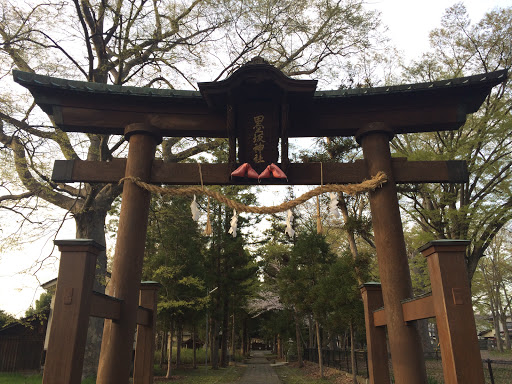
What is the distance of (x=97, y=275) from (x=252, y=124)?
831cm

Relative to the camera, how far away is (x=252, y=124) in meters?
5.35

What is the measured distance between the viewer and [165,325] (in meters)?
17.7

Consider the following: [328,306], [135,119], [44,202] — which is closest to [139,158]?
[135,119]

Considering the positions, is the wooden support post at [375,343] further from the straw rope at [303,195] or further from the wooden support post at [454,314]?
the wooden support post at [454,314]

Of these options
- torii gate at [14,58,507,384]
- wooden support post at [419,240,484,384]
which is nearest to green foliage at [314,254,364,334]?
torii gate at [14,58,507,384]

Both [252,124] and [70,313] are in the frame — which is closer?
[70,313]

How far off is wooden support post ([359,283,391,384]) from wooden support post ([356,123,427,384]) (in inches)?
34.8

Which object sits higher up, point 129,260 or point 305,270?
point 305,270

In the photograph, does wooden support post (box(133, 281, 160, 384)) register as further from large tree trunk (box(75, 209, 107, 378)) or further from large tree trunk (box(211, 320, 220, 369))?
large tree trunk (box(211, 320, 220, 369))

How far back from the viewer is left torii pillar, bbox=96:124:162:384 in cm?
446

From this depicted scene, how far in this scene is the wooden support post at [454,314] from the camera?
3338mm

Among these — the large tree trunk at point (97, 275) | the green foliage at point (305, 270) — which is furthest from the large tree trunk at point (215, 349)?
the large tree trunk at point (97, 275)

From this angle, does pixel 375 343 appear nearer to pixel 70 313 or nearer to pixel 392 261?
pixel 392 261

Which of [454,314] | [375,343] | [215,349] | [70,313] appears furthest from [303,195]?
[215,349]
